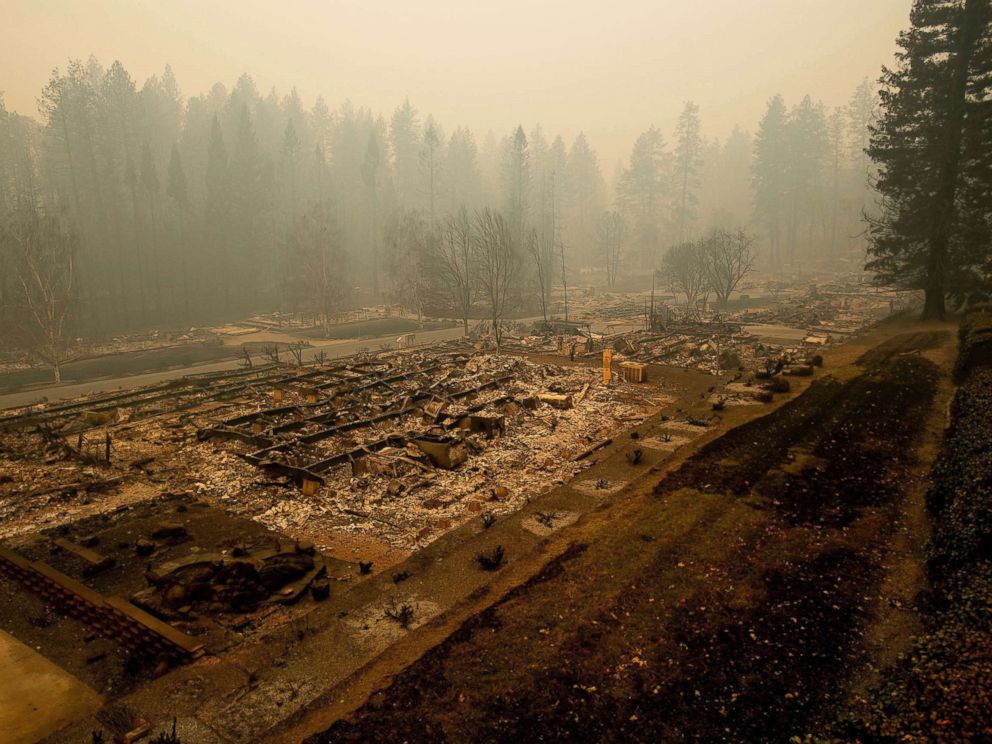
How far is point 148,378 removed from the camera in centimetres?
2686

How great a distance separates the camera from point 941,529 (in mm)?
8406

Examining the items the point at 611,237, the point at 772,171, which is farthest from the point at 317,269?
the point at 772,171

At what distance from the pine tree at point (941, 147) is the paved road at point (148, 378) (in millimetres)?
27546

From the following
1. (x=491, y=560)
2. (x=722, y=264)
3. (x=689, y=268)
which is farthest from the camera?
(x=689, y=268)

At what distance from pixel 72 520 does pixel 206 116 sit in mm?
79800

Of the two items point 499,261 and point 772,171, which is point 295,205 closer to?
point 499,261

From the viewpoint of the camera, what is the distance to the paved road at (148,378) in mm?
23750

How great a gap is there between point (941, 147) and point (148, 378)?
41212mm

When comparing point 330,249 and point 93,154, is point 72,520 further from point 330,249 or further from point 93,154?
point 93,154

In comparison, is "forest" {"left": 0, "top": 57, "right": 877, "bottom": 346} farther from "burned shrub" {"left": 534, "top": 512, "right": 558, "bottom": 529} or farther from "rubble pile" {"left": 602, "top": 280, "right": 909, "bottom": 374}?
"burned shrub" {"left": 534, "top": 512, "right": 558, "bottom": 529}

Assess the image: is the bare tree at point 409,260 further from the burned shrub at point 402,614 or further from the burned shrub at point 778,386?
the burned shrub at point 402,614

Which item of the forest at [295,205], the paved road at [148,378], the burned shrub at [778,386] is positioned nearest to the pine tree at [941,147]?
the forest at [295,205]

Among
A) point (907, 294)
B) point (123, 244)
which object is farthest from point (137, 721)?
point (123, 244)

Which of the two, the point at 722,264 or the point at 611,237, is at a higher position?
the point at 611,237
